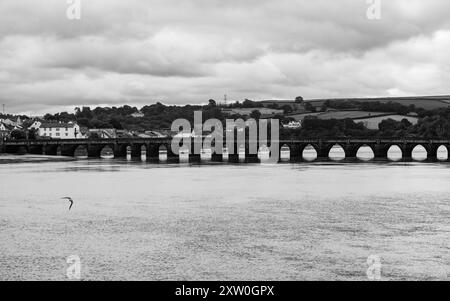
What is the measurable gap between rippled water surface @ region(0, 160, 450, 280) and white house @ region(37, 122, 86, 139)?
126 metres

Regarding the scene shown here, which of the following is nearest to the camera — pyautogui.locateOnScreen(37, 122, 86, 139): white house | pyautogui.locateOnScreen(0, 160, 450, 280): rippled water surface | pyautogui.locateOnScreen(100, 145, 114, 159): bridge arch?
pyautogui.locateOnScreen(0, 160, 450, 280): rippled water surface

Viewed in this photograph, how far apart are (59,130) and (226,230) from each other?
161148mm

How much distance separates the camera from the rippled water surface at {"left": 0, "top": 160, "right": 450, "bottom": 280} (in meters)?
30.1

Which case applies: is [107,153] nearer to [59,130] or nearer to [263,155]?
[59,130]

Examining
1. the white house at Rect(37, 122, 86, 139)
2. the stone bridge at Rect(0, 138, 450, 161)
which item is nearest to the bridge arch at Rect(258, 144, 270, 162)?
the stone bridge at Rect(0, 138, 450, 161)

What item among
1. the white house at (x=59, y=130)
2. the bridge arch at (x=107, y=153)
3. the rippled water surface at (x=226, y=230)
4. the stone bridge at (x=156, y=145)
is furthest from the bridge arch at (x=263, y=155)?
the rippled water surface at (x=226, y=230)

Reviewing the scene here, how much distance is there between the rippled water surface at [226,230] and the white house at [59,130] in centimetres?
12632

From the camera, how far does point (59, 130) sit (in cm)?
19338

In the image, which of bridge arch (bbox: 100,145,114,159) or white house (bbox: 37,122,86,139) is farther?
white house (bbox: 37,122,86,139)

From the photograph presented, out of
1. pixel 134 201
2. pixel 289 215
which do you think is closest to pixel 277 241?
pixel 289 215

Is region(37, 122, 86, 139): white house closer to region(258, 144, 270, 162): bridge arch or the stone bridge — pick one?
region(258, 144, 270, 162): bridge arch

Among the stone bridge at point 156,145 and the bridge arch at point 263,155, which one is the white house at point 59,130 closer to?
the bridge arch at point 263,155

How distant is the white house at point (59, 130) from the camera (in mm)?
192375
